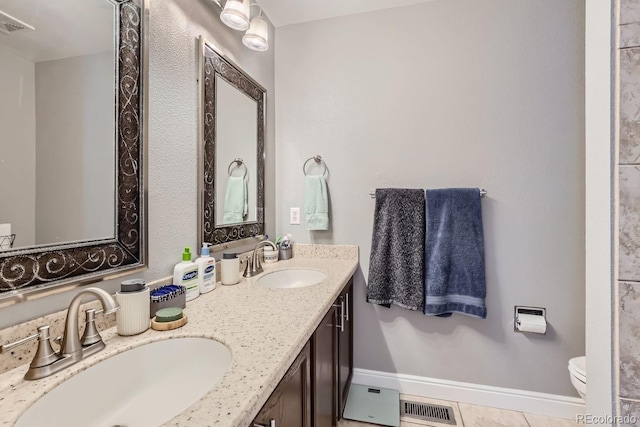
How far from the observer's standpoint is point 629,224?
630 millimetres

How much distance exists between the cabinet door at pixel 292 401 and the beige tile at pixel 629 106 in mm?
942

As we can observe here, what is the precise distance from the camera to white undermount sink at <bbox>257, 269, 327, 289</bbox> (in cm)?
152

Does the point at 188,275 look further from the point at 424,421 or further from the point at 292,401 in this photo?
the point at 424,421

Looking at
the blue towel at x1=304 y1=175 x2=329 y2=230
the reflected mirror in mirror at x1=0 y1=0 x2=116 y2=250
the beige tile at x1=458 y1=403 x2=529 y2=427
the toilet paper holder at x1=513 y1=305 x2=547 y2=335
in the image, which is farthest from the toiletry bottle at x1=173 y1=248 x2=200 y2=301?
the toilet paper holder at x1=513 y1=305 x2=547 y2=335

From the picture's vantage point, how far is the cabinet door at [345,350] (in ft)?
4.68

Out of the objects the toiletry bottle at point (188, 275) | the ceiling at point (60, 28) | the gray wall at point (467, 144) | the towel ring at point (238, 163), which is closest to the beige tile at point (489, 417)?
the gray wall at point (467, 144)

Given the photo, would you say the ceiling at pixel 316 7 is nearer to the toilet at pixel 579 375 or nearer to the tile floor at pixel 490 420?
the toilet at pixel 579 375

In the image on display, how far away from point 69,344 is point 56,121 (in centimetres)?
55

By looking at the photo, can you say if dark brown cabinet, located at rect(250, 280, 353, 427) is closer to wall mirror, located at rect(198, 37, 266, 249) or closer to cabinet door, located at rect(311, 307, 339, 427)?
cabinet door, located at rect(311, 307, 339, 427)

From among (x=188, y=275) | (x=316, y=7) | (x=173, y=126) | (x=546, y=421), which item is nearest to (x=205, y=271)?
(x=188, y=275)

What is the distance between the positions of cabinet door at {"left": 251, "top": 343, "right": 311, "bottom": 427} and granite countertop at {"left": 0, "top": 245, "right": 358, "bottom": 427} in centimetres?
7

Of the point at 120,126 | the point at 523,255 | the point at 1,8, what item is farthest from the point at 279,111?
the point at 523,255

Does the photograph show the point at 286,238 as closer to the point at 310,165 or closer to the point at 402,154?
the point at 310,165

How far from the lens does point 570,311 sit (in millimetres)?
1548
